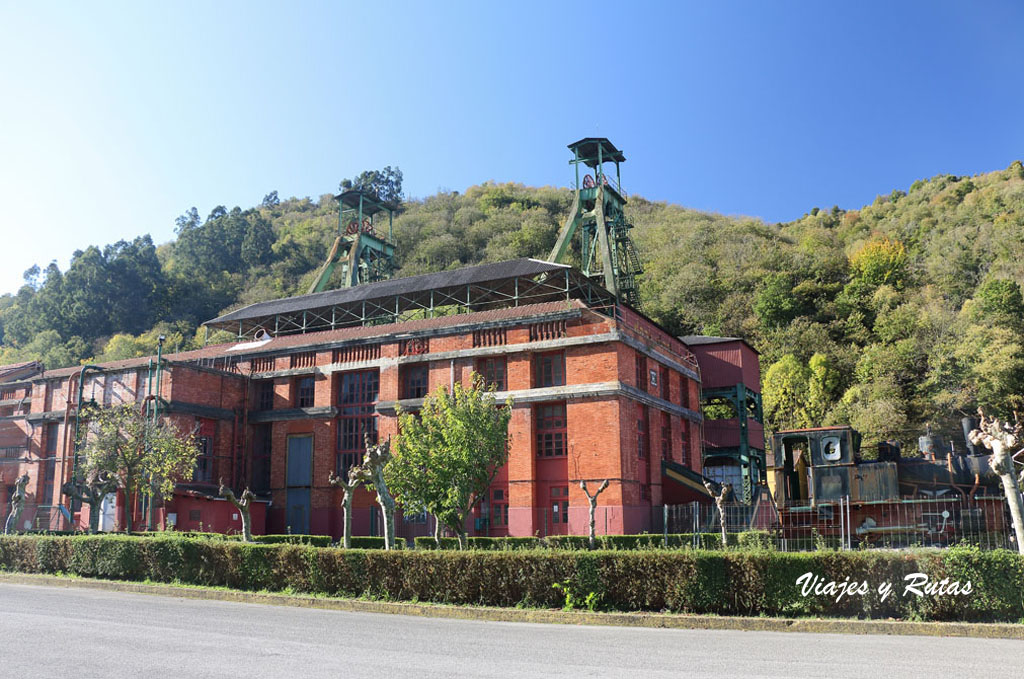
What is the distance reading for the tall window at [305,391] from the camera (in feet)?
120

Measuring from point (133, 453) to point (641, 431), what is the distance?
19.0m

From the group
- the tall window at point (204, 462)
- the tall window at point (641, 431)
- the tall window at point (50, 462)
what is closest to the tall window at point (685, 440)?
the tall window at point (641, 431)

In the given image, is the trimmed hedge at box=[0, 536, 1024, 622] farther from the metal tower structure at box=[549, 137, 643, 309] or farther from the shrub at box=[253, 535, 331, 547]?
the metal tower structure at box=[549, 137, 643, 309]

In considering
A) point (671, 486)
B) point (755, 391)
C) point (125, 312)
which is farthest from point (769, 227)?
point (125, 312)

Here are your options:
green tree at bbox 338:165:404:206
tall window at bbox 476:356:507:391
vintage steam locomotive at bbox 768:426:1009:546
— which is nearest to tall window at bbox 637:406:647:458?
tall window at bbox 476:356:507:391

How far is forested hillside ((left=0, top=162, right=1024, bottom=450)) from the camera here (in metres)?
45.8

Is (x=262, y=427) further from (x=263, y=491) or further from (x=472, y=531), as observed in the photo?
(x=472, y=531)

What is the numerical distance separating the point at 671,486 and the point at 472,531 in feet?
28.0

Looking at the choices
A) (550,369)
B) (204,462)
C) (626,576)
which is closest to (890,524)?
(626,576)

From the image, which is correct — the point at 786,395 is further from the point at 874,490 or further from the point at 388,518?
the point at 388,518

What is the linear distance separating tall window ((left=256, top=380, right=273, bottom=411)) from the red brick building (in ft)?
0.32

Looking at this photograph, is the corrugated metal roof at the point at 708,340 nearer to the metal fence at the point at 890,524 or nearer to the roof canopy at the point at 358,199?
the metal fence at the point at 890,524

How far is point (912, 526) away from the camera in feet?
70.8

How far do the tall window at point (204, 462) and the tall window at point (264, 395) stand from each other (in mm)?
2814
